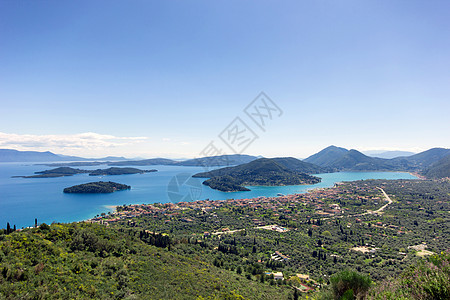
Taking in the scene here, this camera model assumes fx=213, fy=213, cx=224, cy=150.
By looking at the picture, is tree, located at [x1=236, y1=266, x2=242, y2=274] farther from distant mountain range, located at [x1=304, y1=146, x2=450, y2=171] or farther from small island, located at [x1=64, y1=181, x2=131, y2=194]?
distant mountain range, located at [x1=304, y1=146, x2=450, y2=171]

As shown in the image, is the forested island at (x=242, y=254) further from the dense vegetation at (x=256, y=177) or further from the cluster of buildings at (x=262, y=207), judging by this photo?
the dense vegetation at (x=256, y=177)

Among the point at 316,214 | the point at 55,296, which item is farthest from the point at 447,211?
the point at 55,296

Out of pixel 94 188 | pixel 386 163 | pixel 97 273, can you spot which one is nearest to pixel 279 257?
pixel 97 273

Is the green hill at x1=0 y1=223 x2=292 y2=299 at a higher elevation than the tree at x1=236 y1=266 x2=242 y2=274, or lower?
higher

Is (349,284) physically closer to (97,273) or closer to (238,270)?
(97,273)

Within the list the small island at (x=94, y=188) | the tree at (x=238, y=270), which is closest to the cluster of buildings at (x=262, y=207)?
the tree at (x=238, y=270)

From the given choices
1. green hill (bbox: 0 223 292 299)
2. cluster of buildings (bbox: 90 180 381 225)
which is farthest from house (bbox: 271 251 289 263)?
cluster of buildings (bbox: 90 180 381 225)
